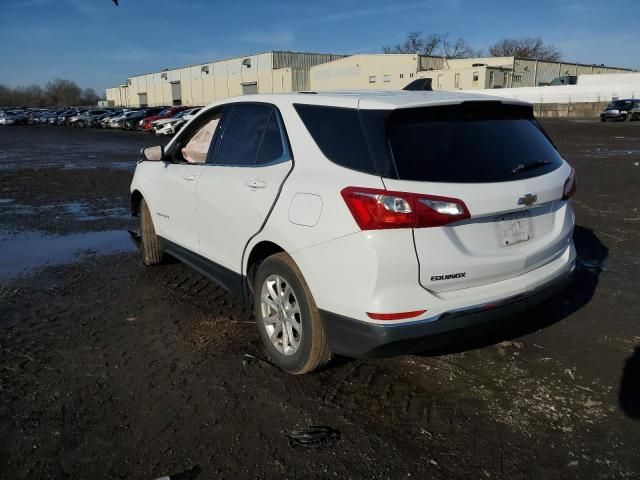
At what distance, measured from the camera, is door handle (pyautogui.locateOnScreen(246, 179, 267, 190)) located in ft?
11.1

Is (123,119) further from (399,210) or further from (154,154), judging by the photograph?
(399,210)

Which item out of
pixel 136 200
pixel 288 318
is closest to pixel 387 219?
pixel 288 318

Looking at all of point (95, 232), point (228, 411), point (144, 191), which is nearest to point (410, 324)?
point (228, 411)

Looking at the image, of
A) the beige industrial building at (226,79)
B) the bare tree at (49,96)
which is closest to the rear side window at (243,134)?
the beige industrial building at (226,79)

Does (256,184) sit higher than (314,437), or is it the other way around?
(256,184)

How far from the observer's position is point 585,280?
16.5 feet

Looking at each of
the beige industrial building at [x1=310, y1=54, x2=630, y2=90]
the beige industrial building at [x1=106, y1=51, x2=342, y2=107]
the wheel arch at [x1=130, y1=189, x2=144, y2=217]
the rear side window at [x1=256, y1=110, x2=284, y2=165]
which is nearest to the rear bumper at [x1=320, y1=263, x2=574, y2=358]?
the rear side window at [x1=256, y1=110, x2=284, y2=165]

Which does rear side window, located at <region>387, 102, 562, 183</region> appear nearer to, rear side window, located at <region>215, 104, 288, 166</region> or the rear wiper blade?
the rear wiper blade

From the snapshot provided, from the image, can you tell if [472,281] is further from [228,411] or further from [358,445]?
[228,411]

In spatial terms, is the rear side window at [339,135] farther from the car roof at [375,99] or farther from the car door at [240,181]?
the car door at [240,181]

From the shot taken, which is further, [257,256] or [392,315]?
[257,256]

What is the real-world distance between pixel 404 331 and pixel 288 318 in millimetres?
880

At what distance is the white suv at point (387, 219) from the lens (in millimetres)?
2682

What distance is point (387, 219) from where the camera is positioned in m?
2.63
